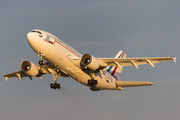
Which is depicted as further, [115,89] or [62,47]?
[115,89]

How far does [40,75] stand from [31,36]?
10.6 m

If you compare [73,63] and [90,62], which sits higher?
[90,62]

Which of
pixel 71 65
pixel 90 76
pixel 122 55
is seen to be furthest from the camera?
pixel 122 55

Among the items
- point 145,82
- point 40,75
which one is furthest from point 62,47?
point 145,82

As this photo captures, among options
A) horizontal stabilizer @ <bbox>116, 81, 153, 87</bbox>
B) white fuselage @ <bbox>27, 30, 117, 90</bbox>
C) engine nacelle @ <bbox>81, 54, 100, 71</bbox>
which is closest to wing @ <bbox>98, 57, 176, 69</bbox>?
engine nacelle @ <bbox>81, 54, 100, 71</bbox>

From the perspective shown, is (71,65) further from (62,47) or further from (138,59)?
(138,59)

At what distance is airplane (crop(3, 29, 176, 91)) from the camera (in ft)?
115

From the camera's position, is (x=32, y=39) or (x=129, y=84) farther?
(x=129, y=84)

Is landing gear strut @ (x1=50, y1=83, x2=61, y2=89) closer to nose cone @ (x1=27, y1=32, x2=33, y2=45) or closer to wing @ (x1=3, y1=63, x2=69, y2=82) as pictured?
wing @ (x1=3, y1=63, x2=69, y2=82)

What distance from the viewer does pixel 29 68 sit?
134ft

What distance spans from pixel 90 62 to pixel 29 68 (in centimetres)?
942

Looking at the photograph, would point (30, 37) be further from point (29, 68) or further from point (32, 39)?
point (29, 68)

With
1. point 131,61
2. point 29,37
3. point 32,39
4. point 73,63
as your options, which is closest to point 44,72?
point 73,63

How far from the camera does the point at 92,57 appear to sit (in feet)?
121
